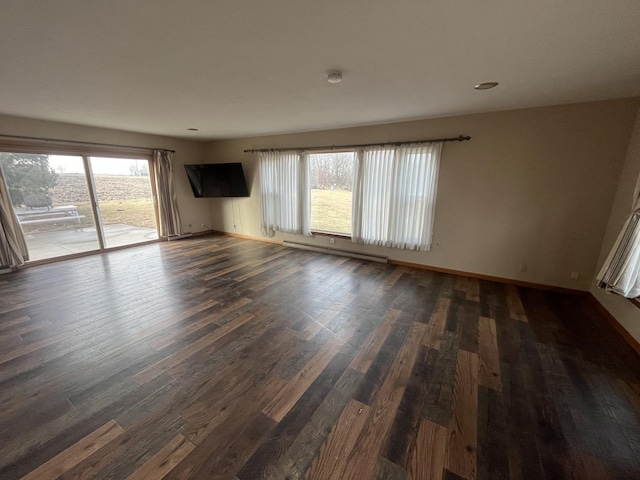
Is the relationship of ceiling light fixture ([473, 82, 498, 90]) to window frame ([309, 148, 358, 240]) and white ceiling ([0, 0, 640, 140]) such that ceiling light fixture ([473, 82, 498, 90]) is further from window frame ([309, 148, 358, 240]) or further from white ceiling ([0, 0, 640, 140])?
window frame ([309, 148, 358, 240])

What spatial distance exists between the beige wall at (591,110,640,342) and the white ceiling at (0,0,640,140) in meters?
0.65

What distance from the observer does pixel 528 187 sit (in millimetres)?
3271

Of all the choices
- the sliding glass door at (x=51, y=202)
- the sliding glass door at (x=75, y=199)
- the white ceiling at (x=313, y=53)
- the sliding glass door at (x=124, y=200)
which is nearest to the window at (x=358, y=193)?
the white ceiling at (x=313, y=53)

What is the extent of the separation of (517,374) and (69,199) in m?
6.85

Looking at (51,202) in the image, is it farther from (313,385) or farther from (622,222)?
(622,222)

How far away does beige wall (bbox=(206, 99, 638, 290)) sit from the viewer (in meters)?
2.90

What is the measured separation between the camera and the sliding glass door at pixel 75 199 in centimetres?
407

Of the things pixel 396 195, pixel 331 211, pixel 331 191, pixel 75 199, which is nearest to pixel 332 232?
pixel 331 211

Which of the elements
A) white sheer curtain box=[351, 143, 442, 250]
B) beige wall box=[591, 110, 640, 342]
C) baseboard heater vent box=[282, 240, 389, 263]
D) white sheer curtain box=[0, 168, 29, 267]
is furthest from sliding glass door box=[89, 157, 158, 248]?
beige wall box=[591, 110, 640, 342]

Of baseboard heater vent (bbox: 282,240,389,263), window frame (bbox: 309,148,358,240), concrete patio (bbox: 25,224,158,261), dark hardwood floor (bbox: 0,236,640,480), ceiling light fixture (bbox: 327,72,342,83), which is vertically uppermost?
ceiling light fixture (bbox: 327,72,342,83)

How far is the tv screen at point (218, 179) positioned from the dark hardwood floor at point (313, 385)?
10.4 ft

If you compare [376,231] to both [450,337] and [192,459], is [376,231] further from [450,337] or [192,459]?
[192,459]

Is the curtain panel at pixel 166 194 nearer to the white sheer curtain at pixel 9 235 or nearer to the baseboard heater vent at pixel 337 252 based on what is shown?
the white sheer curtain at pixel 9 235

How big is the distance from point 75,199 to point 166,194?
155 centimetres
